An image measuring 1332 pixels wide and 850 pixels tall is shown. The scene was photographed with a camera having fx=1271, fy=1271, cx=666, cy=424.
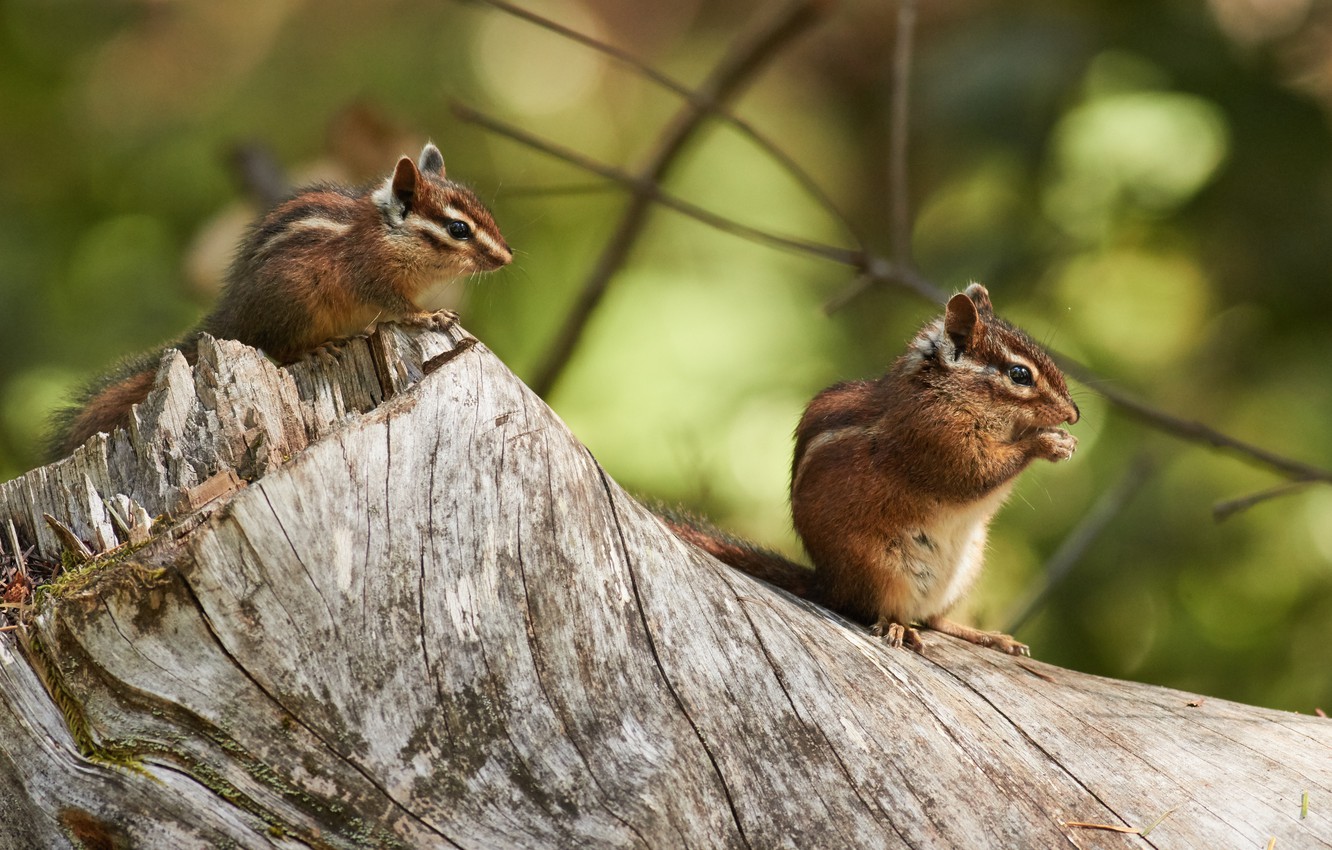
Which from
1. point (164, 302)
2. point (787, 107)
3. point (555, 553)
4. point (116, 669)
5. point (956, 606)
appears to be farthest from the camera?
point (787, 107)

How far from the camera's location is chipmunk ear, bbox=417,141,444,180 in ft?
14.1

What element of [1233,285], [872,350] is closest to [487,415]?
[1233,285]

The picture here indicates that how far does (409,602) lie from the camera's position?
2.60 m

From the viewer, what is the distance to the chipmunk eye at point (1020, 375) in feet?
13.0

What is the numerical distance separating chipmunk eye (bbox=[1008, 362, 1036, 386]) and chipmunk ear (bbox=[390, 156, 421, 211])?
1946 millimetres

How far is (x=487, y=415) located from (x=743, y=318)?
16.4 feet

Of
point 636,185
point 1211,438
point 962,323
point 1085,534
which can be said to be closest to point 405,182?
point 636,185

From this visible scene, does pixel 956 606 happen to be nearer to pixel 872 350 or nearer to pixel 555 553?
pixel 555 553

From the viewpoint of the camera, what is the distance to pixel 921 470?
A: 12.5 ft

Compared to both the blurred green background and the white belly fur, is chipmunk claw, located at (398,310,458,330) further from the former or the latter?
the white belly fur

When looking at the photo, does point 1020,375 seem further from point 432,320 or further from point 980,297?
point 432,320

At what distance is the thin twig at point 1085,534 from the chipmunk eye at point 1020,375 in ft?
4.20

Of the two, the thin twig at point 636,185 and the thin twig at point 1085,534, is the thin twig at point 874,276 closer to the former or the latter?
the thin twig at point 636,185

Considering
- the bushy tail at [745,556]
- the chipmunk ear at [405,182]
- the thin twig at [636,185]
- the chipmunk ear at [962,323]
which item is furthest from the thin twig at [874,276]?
the bushy tail at [745,556]
